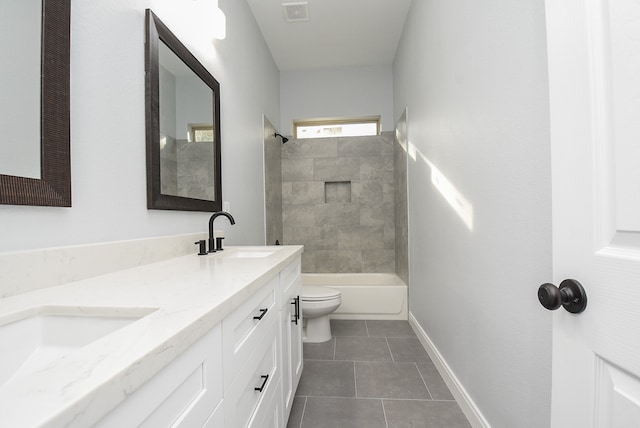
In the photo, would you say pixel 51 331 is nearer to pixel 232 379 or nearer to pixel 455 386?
pixel 232 379

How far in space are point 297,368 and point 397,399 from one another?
1.93 feet

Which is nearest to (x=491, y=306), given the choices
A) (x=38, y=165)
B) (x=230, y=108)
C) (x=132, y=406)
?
(x=132, y=406)

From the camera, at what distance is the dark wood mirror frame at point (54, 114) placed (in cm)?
77

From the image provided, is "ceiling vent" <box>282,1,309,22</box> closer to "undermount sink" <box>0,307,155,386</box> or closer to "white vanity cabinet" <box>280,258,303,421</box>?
"white vanity cabinet" <box>280,258,303,421</box>

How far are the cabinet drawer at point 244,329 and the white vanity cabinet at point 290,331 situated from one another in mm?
250

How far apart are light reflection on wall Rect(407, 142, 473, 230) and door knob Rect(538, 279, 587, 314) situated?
0.85 metres

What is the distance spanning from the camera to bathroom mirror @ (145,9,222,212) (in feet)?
3.96

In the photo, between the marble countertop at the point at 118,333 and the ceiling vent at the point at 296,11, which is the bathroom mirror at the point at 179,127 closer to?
the marble countertop at the point at 118,333

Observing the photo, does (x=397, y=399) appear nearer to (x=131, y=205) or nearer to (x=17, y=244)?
(x=131, y=205)

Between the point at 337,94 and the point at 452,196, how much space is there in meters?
2.45

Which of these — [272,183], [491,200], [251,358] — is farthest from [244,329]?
[272,183]

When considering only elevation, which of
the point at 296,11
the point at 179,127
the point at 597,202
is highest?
the point at 296,11

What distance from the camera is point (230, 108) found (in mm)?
2064

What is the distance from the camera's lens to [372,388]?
1.72 metres
